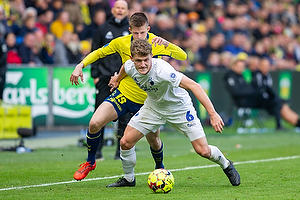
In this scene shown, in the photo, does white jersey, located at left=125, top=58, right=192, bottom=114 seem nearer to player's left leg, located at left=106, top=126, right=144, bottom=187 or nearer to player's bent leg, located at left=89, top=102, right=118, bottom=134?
player's left leg, located at left=106, top=126, right=144, bottom=187

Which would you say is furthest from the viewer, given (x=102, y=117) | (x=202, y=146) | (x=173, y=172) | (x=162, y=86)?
(x=173, y=172)

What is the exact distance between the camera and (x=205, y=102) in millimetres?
6133

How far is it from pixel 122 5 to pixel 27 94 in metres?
5.95

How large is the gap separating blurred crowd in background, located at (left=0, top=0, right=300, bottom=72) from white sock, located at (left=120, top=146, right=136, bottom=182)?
7.70 meters

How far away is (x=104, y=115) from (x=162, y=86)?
1.03 metres

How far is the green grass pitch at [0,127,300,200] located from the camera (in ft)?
20.7

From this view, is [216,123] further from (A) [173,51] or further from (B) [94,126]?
(B) [94,126]

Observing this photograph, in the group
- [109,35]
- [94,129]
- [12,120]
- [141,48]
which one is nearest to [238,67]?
[12,120]

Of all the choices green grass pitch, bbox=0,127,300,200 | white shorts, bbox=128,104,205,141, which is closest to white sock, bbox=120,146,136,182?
green grass pitch, bbox=0,127,300,200

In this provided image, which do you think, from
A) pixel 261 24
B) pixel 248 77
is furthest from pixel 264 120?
pixel 261 24

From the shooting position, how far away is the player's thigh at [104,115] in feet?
22.9

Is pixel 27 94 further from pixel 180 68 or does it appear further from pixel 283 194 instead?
pixel 283 194

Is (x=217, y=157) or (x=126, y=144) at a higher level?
(x=126, y=144)

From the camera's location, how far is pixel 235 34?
20.9 metres
